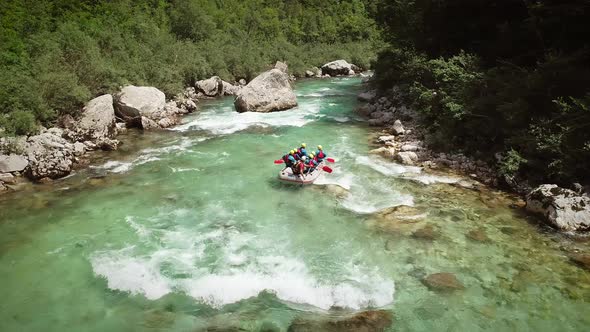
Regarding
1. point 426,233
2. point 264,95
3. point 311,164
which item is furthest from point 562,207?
point 264,95

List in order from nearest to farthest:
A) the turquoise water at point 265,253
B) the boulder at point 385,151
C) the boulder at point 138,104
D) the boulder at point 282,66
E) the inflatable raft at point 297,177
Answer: the turquoise water at point 265,253
the inflatable raft at point 297,177
the boulder at point 385,151
the boulder at point 138,104
the boulder at point 282,66

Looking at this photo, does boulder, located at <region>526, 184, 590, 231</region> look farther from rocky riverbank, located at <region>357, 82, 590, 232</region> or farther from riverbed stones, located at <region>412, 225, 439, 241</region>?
riverbed stones, located at <region>412, 225, 439, 241</region>

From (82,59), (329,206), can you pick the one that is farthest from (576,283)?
(82,59)

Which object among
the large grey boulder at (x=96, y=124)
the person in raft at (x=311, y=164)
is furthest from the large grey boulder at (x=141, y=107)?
the person in raft at (x=311, y=164)

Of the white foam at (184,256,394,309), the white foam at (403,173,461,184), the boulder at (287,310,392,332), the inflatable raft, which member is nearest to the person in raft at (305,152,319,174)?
the inflatable raft

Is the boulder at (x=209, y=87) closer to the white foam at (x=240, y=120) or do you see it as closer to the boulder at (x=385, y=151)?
the white foam at (x=240, y=120)

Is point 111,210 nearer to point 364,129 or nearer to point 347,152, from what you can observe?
point 347,152

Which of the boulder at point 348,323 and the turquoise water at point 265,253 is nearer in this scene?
the boulder at point 348,323
